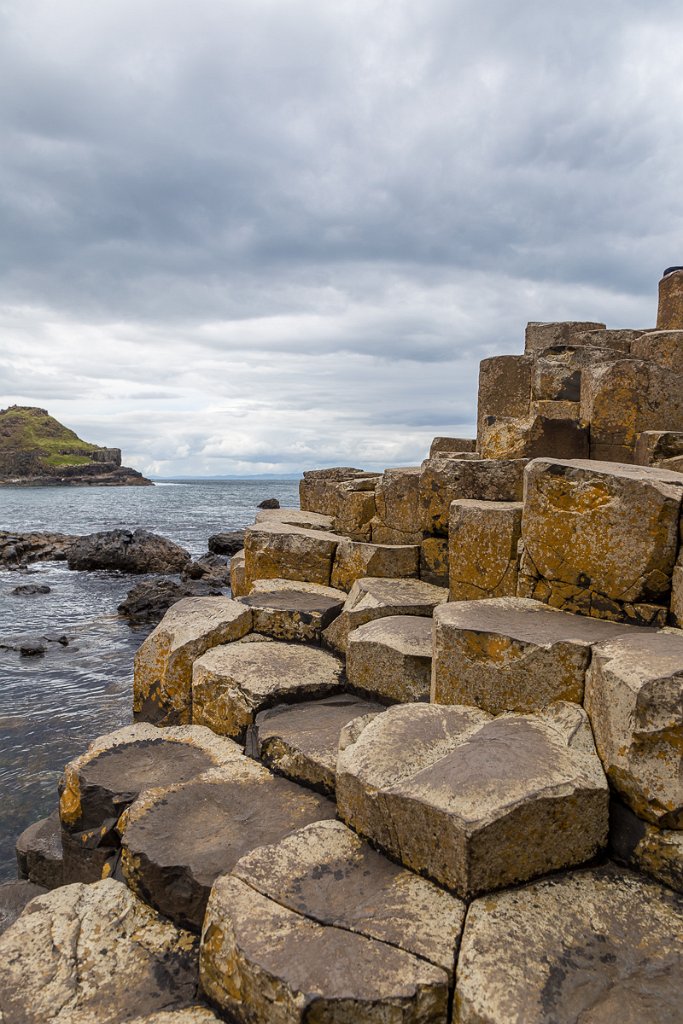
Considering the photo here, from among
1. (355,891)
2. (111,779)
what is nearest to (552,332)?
(111,779)

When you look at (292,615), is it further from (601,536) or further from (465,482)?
(601,536)

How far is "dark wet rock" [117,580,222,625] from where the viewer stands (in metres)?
14.4

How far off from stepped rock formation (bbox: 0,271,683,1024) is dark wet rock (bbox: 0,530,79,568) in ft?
70.3

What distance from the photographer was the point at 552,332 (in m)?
10.9

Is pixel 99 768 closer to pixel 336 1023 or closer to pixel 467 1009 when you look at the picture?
pixel 336 1023

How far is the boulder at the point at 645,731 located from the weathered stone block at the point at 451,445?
781 centimetres

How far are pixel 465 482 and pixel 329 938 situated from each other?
486 centimetres

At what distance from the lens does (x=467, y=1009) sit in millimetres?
2473

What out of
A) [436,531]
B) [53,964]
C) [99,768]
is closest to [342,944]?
[53,964]

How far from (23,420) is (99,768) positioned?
162825mm

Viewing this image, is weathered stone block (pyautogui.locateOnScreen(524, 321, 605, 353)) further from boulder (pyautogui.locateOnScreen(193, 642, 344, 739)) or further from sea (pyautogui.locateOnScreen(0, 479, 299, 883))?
sea (pyautogui.locateOnScreen(0, 479, 299, 883))

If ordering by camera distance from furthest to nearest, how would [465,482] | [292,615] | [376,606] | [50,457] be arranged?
[50,457]
[465,482]
[292,615]
[376,606]

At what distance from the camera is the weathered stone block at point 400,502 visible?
8.12 metres

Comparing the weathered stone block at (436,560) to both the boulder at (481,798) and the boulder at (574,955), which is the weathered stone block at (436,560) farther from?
the boulder at (574,955)
